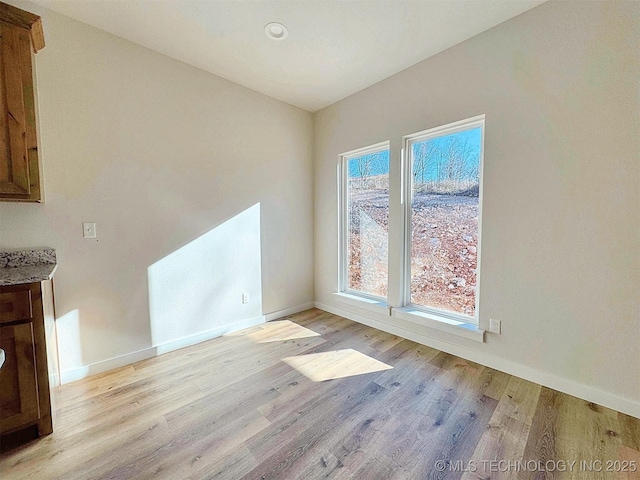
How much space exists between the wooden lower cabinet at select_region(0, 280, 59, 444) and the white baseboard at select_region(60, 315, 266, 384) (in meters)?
0.61

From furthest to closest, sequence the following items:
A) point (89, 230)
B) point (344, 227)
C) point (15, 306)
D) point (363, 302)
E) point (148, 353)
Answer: point (344, 227) → point (363, 302) → point (148, 353) → point (89, 230) → point (15, 306)

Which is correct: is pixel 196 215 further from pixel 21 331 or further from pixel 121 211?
pixel 21 331

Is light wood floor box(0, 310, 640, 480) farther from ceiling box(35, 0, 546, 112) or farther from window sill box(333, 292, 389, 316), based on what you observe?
ceiling box(35, 0, 546, 112)

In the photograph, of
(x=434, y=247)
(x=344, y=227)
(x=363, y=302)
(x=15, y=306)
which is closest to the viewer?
(x=15, y=306)

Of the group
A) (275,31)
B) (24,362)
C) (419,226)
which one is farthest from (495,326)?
(24,362)

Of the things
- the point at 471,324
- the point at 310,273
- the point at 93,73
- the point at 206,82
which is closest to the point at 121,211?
the point at 93,73

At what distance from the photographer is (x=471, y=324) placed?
231 centimetres

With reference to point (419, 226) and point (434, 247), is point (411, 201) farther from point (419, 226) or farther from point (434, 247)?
point (434, 247)

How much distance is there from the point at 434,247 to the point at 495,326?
0.80 meters

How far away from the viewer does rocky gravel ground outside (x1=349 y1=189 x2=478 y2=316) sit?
2344 millimetres

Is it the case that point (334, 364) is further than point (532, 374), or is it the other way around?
point (334, 364)

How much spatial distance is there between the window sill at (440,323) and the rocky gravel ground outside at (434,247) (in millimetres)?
124

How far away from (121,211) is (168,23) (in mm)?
1491

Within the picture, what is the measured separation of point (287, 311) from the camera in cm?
341
